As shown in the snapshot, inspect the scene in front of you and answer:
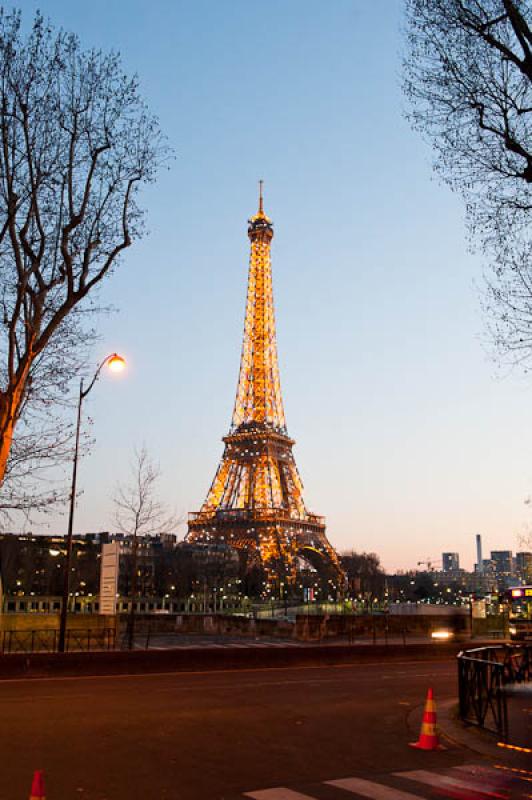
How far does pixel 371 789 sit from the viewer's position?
934 cm

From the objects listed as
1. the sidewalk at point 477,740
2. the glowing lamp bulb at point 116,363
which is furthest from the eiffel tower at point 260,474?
the sidewalk at point 477,740

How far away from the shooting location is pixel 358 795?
898cm

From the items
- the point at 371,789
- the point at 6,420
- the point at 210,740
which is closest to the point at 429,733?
the point at 371,789

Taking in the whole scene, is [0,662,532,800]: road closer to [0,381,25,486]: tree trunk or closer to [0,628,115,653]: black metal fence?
[0,381,25,486]: tree trunk

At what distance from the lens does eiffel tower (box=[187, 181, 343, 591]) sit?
377ft

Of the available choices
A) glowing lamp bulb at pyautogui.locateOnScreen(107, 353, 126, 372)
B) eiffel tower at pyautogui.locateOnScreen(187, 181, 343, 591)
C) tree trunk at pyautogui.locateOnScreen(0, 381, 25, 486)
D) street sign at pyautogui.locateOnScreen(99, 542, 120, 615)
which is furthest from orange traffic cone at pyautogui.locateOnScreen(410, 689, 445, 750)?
eiffel tower at pyautogui.locateOnScreen(187, 181, 343, 591)

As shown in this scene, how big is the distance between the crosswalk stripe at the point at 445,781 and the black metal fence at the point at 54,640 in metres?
22.6

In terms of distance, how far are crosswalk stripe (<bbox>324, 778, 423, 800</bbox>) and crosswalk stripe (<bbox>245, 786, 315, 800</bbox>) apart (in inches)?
25.3

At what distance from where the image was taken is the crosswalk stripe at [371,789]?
8.89m

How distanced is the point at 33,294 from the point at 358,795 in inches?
591

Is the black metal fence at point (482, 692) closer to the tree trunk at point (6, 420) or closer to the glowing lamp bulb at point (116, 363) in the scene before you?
the tree trunk at point (6, 420)

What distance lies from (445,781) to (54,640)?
24409 millimetres

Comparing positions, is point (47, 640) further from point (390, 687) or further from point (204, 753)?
point (204, 753)

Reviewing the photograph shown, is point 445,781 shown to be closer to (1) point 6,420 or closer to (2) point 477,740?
(2) point 477,740
